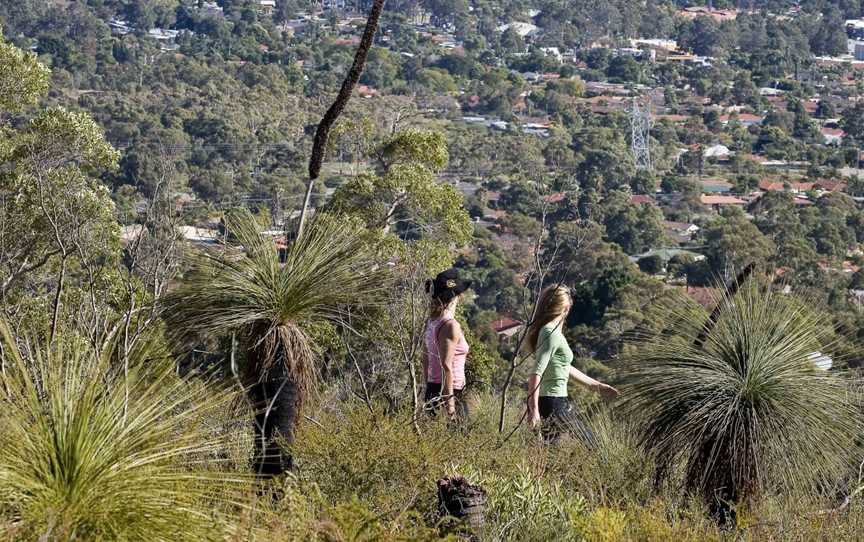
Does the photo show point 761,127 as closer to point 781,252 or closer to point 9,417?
point 781,252

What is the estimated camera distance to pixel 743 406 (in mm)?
3211

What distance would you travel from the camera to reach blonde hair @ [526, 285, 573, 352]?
3633 millimetres

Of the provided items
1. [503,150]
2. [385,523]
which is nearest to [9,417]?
[385,523]

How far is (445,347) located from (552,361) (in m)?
0.31

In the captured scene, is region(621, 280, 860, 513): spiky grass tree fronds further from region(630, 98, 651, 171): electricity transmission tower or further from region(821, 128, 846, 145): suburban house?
region(821, 128, 846, 145): suburban house

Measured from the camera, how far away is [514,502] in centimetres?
280

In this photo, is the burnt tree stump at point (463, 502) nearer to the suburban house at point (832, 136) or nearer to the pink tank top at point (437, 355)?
the pink tank top at point (437, 355)

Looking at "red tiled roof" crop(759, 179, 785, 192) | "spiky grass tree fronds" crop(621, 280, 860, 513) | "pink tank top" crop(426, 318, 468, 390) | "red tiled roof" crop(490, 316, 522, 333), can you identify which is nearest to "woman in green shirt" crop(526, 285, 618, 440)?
"pink tank top" crop(426, 318, 468, 390)

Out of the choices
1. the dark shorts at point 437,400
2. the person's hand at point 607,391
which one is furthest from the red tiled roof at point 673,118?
the person's hand at point 607,391

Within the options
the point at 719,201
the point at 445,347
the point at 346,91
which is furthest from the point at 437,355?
the point at 719,201

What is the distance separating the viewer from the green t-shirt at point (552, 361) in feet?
11.9

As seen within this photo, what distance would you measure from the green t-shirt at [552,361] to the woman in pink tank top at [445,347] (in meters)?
0.22

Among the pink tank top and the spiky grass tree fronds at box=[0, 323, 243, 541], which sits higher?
the spiky grass tree fronds at box=[0, 323, 243, 541]

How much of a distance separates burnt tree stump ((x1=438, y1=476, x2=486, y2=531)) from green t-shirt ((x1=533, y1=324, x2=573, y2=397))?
3.23 ft
